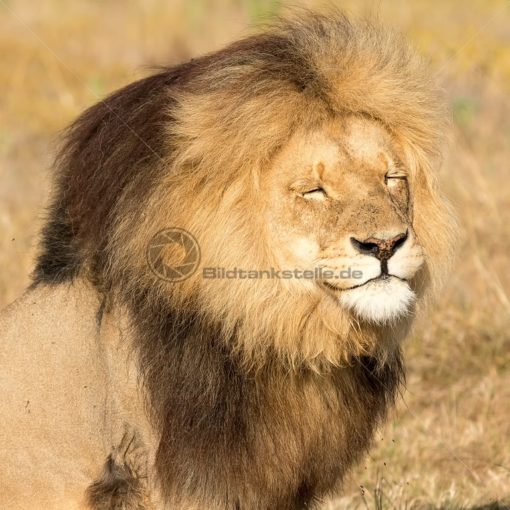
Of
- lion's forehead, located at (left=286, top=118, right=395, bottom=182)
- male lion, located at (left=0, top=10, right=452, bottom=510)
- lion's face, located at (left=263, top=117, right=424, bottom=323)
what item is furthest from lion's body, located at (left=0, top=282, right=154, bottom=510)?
lion's forehead, located at (left=286, top=118, right=395, bottom=182)

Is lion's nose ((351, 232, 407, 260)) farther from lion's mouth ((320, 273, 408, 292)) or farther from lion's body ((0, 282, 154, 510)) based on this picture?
lion's body ((0, 282, 154, 510))

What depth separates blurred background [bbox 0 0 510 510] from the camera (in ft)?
17.5

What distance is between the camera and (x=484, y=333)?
6.54m

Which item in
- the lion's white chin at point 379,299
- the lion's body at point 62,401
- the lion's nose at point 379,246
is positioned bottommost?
the lion's body at point 62,401

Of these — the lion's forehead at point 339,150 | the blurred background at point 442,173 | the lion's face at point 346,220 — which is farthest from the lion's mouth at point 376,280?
the blurred background at point 442,173

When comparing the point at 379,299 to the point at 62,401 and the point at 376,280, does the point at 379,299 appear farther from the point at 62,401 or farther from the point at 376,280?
the point at 62,401

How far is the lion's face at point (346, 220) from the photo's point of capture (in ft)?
10.3

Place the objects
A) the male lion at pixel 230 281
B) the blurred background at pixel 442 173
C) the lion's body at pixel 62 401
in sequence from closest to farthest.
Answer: the male lion at pixel 230 281
the lion's body at pixel 62 401
the blurred background at pixel 442 173

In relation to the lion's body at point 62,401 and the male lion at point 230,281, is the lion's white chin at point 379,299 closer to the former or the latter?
the male lion at point 230,281

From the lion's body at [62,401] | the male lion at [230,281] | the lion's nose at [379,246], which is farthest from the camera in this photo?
the lion's body at [62,401]

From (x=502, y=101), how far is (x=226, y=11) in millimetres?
5770

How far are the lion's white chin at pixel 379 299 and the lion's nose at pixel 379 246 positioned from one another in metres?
0.09

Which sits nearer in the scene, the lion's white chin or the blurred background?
the lion's white chin

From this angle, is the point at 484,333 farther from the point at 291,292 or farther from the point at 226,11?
the point at 226,11
